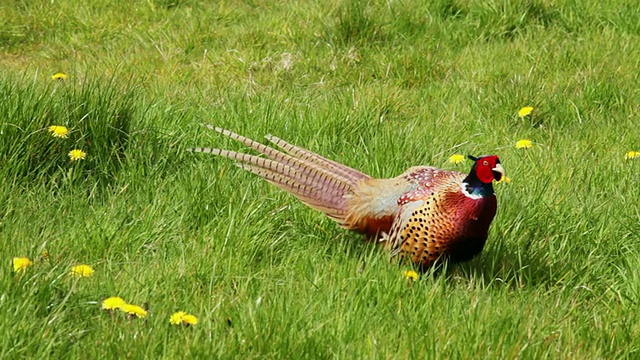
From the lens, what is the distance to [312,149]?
416 centimetres

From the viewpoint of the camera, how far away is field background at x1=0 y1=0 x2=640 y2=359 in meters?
2.66

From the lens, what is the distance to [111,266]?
3066 millimetres

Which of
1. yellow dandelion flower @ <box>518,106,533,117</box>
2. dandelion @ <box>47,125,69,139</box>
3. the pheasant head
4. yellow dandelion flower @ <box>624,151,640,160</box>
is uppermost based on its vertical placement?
the pheasant head

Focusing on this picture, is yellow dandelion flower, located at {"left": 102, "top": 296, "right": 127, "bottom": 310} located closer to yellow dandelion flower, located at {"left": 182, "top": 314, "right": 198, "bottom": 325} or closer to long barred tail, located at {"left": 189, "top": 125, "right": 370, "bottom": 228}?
yellow dandelion flower, located at {"left": 182, "top": 314, "right": 198, "bottom": 325}

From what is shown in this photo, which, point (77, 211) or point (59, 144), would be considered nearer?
point (77, 211)

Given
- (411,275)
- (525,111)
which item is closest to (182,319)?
(411,275)

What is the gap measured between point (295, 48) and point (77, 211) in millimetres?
2577

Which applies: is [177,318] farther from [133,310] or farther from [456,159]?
[456,159]

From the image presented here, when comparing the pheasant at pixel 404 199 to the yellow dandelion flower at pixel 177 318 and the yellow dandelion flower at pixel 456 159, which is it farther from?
the yellow dandelion flower at pixel 177 318

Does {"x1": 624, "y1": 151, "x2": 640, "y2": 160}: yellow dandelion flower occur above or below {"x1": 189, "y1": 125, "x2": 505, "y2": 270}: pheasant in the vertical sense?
below

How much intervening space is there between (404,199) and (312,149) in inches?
34.1

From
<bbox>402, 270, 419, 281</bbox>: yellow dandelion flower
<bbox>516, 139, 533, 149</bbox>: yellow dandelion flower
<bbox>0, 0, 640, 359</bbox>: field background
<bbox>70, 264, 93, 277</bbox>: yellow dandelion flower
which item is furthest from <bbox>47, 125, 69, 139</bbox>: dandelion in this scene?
<bbox>516, 139, 533, 149</bbox>: yellow dandelion flower

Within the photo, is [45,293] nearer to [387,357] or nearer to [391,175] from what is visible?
[387,357]

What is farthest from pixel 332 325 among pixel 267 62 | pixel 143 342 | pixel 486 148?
pixel 267 62
